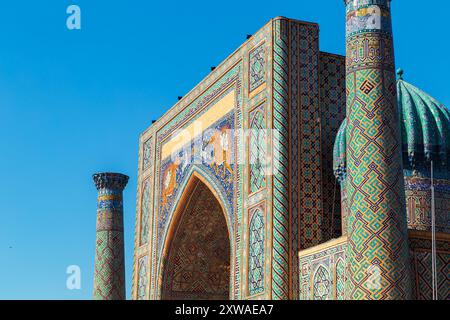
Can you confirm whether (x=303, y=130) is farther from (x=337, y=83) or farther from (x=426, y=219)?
(x=426, y=219)

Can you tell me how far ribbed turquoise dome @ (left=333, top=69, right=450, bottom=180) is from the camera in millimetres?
11938

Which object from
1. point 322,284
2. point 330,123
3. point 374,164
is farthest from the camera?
point 330,123

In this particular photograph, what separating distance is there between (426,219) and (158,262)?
21.2 feet

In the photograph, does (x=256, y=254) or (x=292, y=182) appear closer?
(x=292, y=182)

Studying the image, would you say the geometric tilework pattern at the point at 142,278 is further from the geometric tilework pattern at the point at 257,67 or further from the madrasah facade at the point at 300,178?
the geometric tilework pattern at the point at 257,67

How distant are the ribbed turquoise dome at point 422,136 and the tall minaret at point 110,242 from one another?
9.52m

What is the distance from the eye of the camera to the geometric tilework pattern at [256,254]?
496 inches

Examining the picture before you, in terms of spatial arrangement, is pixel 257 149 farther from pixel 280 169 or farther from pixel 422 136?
pixel 422 136

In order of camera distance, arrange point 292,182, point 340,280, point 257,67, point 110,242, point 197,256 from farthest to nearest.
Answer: point 110,242
point 197,256
point 257,67
point 292,182
point 340,280

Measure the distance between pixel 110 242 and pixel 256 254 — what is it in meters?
8.59

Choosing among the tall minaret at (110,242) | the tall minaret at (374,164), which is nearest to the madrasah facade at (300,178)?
the tall minaret at (374,164)

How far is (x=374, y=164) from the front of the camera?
9844 millimetres

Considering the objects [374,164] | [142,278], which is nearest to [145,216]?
[142,278]
